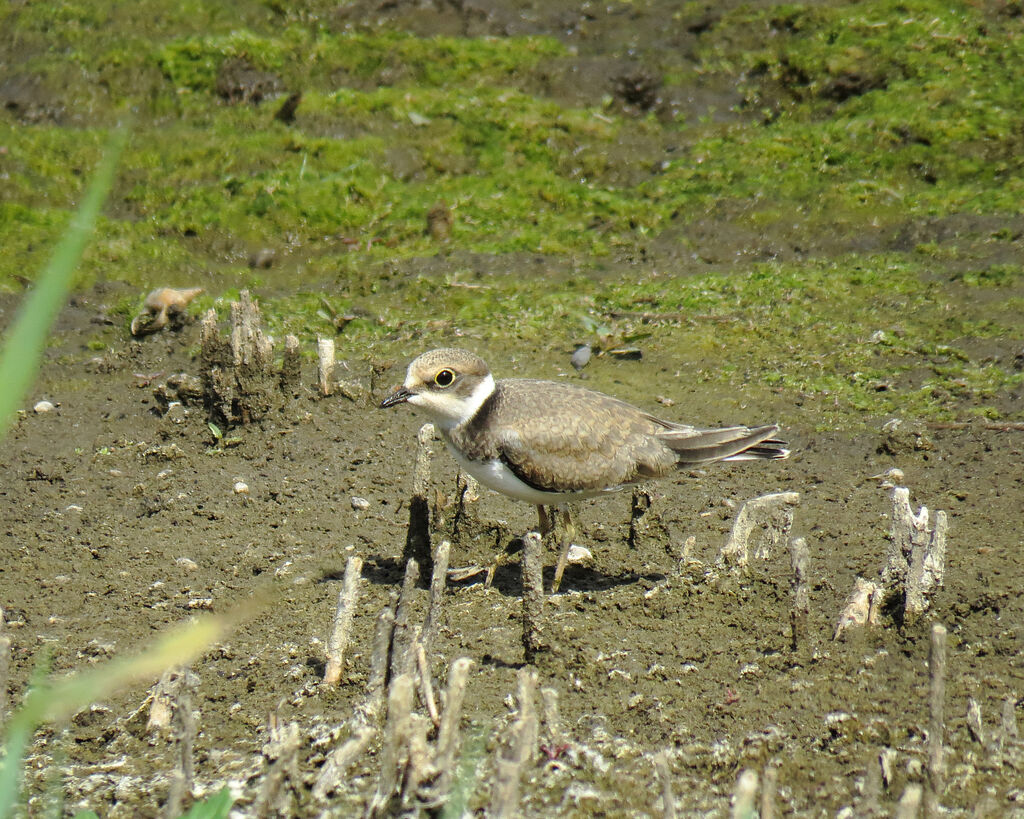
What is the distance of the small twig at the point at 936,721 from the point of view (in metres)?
3.53

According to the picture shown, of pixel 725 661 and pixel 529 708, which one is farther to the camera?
pixel 725 661

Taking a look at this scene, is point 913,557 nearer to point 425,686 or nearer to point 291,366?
point 425,686

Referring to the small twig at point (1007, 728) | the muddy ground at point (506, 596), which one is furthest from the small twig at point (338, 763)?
the small twig at point (1007, 728)

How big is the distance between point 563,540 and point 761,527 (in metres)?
0.96

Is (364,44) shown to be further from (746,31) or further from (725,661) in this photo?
(725,661)

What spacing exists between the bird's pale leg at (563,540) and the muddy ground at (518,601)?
120mm

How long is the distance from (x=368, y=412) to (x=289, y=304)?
1711 millimetres

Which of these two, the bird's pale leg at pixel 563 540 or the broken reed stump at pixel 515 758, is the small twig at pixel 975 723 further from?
the bird's pale leg at pixel 563 540

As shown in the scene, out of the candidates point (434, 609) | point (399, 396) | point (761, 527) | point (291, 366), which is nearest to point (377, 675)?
point (434, 609)

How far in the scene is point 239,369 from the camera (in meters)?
6.89

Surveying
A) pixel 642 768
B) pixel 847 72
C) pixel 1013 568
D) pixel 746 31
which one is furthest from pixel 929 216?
pixel 642 768

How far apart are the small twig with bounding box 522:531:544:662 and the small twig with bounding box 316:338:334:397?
2.90m

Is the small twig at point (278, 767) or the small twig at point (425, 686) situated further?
the small twig at point (425, 686)

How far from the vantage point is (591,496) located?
5.74m
